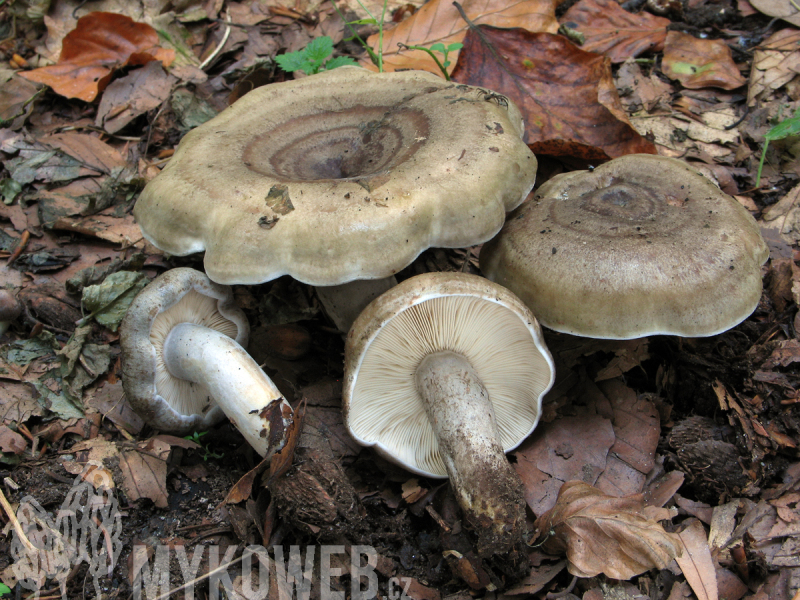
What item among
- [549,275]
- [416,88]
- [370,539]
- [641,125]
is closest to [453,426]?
[370,539]

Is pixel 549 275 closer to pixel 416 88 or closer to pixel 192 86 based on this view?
pixel 416 88

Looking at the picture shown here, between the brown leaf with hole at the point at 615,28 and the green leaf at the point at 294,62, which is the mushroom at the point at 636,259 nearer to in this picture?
the green leaf at the point at 294,62

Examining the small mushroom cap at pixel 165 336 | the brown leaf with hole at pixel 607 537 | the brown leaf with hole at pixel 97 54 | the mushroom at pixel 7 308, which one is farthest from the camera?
the brown leaf with hole at pixel 97 54

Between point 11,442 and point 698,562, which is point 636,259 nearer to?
point 698,562

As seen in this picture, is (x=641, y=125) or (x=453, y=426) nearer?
(x=453, y=426)

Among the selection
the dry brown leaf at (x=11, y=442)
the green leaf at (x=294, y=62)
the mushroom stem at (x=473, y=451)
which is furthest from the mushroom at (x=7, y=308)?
the mushroom stem at (x=473, y=451)
